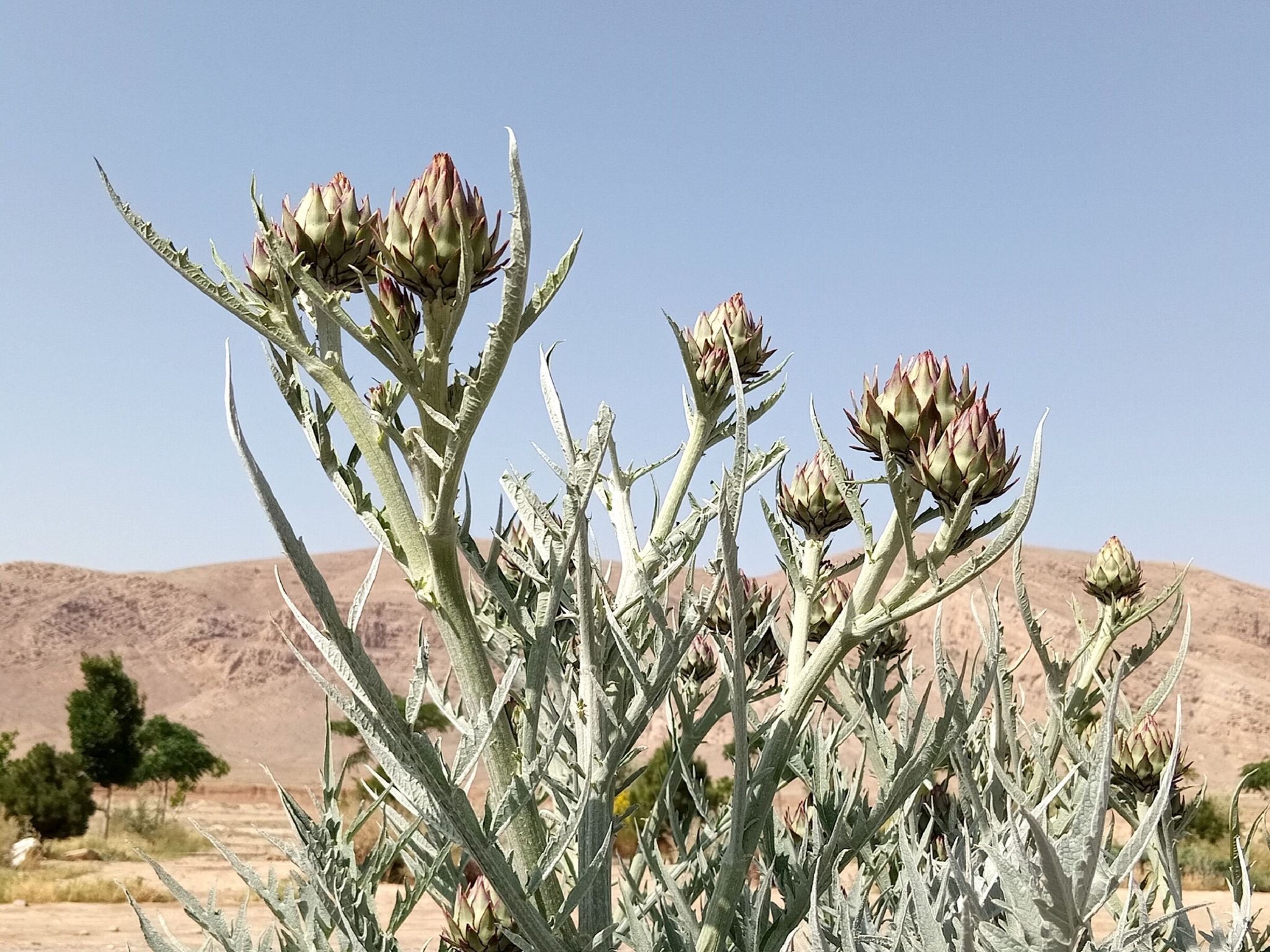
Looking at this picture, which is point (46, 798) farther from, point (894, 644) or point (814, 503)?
point (814, 503)

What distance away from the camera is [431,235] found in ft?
4.63

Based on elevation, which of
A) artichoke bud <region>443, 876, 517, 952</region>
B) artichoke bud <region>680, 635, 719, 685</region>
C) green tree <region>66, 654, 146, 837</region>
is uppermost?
artichoke bud <region>680, 635, 719, 685</region>

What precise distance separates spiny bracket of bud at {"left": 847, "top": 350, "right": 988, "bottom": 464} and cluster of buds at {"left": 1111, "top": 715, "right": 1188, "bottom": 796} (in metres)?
1.87

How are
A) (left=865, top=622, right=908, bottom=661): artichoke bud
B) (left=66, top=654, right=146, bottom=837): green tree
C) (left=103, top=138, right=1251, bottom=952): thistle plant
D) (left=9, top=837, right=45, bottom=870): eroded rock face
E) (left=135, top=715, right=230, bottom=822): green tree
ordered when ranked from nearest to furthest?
(left=103, top=138, right=1251, bottom=952): thistle plant < (left=865, top=622, right=908, bottom=661): artichoke bud < (left=9, top=837, right=45, bottom=870): eroded rock face < (left=66, top=654, right=146, bottom=837): green tree < (left=135, top=715, right=230, bottom=822): green tree

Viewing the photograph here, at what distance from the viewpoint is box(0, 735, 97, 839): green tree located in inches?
823

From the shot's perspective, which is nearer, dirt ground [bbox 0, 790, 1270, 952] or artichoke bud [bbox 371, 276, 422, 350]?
artichoke bud [bbox 371, 276, 422, 350]

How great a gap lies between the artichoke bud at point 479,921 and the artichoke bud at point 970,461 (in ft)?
3.04

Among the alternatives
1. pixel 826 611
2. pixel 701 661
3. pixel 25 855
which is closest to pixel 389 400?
pixel 826 611

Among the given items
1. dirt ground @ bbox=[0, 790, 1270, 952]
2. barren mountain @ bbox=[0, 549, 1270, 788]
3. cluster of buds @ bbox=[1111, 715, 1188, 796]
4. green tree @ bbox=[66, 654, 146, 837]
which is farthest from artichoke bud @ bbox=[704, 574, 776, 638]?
barren mountain @ bbox=[0, 549, 1270, 788]

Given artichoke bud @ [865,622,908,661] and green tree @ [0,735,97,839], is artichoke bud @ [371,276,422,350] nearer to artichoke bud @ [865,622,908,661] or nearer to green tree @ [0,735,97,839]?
artichoke bud @ [865,622,908,661]

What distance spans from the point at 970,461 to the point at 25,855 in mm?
21269

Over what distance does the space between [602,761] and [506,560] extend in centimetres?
80

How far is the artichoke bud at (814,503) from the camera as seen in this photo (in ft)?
7.32

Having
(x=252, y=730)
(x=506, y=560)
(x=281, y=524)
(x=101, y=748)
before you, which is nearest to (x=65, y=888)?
(x=101, y=748)
